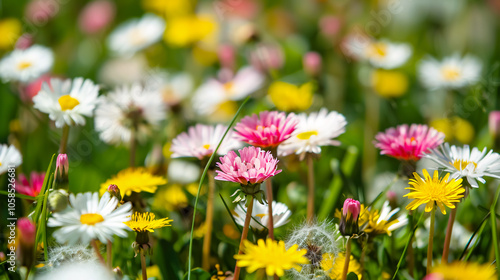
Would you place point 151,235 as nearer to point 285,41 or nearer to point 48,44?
point 285,41

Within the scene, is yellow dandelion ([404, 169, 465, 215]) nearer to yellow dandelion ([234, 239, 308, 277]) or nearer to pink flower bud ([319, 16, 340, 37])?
yellow dandelion ([234, 239, 308, 277])

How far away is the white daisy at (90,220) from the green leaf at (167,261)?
115 millimetres

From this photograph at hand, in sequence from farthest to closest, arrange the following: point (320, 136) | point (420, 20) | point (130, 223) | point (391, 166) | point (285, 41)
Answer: point (420, 20)
point (285, 41)
point (391, 166)
point (320, 136)
point (130, 223)

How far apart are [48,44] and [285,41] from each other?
65 cm

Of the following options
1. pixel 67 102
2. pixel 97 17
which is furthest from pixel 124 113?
pixel 97 17

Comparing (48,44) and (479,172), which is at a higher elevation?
(48,44)

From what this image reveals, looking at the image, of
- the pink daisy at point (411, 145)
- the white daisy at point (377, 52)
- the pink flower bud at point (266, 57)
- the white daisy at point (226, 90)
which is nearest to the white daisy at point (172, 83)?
the white daisy at point (226, 90)

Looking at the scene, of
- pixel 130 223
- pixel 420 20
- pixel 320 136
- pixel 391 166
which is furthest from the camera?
pixel 420 20

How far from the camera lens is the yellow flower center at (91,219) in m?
0.50

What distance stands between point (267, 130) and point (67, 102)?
266mm

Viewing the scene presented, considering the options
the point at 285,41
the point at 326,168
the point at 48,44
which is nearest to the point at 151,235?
the point at 326,168

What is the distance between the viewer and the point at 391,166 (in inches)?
40.7

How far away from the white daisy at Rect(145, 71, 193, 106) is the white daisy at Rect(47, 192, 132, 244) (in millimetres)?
615

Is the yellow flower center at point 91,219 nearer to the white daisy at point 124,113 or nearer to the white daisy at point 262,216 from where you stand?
the white daisy at point 262,216
